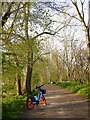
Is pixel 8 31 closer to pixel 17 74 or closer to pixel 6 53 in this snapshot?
pixel 6 53

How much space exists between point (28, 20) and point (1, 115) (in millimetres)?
3698

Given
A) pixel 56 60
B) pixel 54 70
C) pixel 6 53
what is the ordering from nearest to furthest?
pixel 6 53, pixel 56 60, pixel 54 70

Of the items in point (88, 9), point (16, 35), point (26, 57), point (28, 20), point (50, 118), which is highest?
point (88, 9)

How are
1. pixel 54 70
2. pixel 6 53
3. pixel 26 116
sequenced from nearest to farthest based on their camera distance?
pixel 6 53
pixel 26 116
pixel 54 70

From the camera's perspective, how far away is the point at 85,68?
33594 millimetres

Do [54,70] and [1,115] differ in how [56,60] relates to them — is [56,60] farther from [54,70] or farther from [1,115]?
[1,115]

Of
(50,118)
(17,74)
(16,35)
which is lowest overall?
(50,118)

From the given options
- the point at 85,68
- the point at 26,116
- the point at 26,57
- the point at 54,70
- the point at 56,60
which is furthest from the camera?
the point at 54,70

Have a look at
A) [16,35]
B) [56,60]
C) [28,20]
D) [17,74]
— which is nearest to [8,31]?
[16,35]

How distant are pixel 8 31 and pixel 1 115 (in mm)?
3063

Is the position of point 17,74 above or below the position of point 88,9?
below

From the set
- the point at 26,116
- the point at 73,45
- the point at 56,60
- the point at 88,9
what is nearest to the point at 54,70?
the point at 56,60

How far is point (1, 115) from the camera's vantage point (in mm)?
9039

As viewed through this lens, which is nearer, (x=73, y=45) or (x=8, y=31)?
(x=8, y=31)
